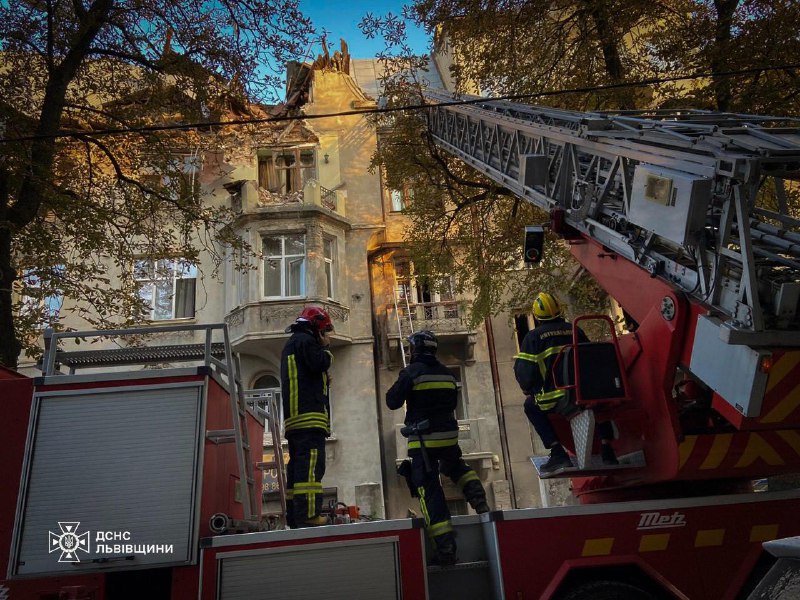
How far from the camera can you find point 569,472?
15.4 feet

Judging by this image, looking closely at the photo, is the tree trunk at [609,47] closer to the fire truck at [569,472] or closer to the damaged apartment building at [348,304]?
the damaged apartment building at [348,304]

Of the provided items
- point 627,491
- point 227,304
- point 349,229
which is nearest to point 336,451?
point 227,304

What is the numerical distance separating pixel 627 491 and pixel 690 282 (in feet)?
6.11

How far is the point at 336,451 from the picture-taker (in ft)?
56.0

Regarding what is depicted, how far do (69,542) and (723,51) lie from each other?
10962 millimetres

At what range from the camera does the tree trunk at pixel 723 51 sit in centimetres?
989

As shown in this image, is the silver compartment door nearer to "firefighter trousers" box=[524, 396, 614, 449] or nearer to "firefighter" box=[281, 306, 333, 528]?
"firefighter" box=[281, 306, 333, 528]

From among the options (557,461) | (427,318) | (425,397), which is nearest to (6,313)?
(425,397)

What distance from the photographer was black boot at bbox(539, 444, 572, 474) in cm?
482

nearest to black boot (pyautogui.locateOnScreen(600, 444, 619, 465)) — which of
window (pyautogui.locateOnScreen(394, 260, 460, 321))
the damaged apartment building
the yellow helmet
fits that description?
the yellow helmet

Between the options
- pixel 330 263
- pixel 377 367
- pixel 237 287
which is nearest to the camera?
pixel 237 287

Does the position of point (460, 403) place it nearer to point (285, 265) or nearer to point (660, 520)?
point (285, 265)

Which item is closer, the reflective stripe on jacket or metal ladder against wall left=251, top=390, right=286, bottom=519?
the reflective stripe on jacket

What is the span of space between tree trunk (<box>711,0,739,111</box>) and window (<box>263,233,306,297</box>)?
12024mm
